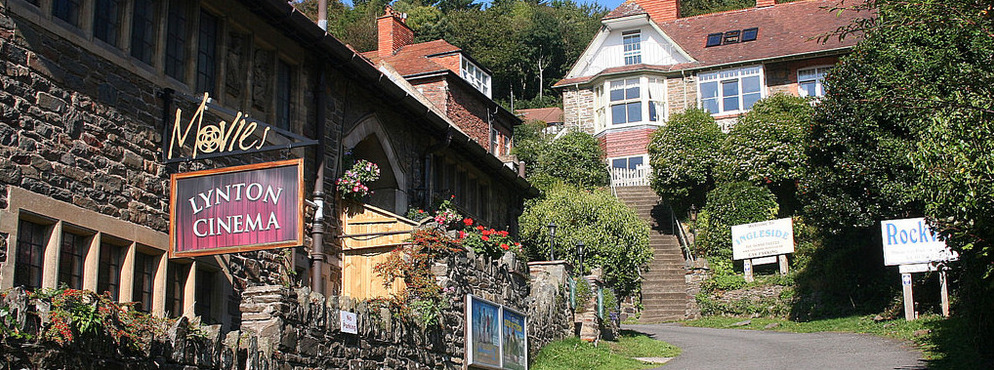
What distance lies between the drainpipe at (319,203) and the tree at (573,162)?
25.5 m

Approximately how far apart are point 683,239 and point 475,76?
959 centimetres

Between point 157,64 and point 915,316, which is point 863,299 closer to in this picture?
point 915,316

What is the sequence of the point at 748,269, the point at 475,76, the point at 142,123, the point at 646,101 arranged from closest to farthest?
the point at 142,123 < the point at 748,269 < the point at 475,76 < the point at 646,101

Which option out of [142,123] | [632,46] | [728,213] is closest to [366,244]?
[142,123]

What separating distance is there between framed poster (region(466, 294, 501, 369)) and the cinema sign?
547 cm

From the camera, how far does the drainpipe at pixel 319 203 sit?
15.0 metres

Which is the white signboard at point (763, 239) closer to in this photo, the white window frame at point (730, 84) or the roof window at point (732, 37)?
the white window frame at point (730, 84)

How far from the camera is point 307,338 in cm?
1106

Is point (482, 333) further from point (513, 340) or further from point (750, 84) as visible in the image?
point (750, 84)

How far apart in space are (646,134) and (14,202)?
36865mm

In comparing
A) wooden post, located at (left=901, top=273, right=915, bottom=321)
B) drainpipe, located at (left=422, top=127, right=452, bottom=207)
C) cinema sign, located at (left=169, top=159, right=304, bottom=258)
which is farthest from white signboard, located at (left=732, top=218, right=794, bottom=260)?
cinema sign, located at (left=169, top=159, right=304, bottom=258)

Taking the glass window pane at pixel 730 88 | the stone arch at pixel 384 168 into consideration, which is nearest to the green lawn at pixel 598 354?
the stone arch at pixel 384 168

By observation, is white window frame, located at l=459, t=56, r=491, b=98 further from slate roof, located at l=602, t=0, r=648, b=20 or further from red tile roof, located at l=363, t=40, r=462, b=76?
slate roof, located at l=602, t=0, r=648, b=20

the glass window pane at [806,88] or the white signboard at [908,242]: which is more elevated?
the glass window pane at [806,88]
